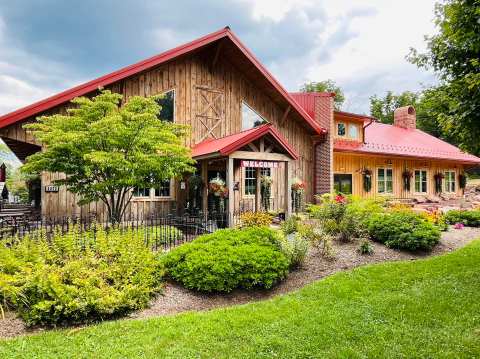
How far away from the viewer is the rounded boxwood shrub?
5664mm

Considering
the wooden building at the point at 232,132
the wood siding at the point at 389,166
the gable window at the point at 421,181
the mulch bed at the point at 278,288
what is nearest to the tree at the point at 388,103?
the wood siding at the point at 389,166

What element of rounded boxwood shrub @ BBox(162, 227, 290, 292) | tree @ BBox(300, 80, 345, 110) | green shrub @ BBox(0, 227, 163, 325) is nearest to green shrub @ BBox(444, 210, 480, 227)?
rounded boxwood shrub @ BBox(162, 227, 290, 292)

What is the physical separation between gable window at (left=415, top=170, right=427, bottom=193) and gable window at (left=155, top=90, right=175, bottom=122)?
1825 centimetres

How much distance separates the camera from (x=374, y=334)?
414 cm

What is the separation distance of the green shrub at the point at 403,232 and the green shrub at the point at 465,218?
5.23 m

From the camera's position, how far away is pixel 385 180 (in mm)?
21281

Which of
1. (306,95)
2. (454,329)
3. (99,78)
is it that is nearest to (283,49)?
(306,95)

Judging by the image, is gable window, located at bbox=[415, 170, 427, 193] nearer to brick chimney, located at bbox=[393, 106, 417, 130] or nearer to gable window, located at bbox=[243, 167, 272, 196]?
brick chimney, located at bbox=[393, 106, 417, 130]

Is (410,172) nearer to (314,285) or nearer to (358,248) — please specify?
(358,248)

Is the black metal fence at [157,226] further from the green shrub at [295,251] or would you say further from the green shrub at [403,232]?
the green shrub at [403,232]

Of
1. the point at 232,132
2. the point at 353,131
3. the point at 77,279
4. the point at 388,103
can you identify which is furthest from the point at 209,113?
the point at 388,103

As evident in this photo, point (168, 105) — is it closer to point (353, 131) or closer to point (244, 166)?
point (244, 166)

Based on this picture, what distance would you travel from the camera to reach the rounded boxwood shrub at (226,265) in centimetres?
566

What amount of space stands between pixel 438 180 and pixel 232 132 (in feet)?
58.3
